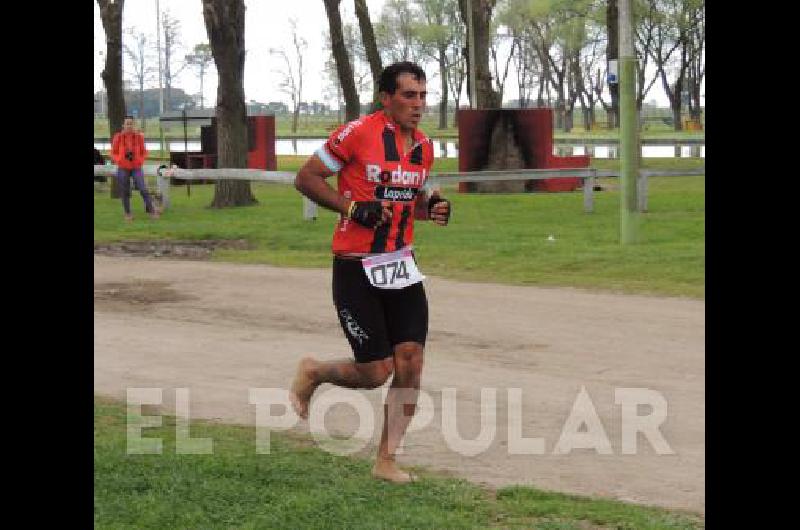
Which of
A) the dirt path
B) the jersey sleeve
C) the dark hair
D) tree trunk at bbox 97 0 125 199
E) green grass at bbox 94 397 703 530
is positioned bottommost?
green grass at bbox 94 397 703 530

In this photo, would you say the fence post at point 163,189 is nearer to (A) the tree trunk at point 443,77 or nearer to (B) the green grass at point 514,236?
(B) the green grass at point 514,236

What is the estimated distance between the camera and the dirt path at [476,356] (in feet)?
26.9

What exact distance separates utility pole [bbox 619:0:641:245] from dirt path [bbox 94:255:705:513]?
357 centimetres

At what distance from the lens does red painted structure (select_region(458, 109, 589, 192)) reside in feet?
104

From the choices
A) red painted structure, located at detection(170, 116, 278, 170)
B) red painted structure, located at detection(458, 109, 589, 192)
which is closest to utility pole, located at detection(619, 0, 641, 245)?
red painted structure, located at detection(458, 109, 589, 192)

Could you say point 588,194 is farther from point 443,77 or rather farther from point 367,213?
point 443,77

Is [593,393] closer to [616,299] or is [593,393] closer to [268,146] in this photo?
[616,299]

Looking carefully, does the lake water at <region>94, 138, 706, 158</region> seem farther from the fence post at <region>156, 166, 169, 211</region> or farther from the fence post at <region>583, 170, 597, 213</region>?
the fence post at <region>583, 170, 597, 213</region>

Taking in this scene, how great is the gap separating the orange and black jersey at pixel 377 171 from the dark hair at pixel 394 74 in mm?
151

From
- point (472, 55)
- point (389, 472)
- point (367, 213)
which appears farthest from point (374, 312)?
point (472, 55)

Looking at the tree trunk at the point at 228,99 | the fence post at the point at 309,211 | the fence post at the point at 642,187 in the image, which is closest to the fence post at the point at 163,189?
the tree trunk at the point at 228,99

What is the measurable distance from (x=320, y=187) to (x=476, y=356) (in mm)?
4466

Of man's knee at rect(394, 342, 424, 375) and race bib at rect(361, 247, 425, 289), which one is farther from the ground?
race bib at rect(361, 247, 425, 289)
